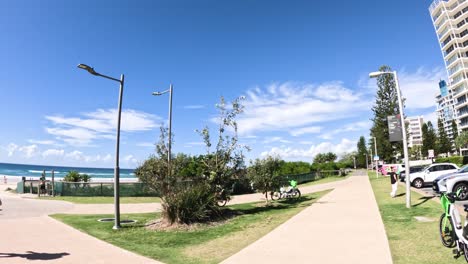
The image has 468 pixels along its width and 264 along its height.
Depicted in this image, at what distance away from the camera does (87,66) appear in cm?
1057

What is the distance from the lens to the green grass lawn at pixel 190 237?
291 inches

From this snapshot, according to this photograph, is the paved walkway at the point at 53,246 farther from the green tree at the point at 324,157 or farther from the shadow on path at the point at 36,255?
the green tree at the point at 324,157

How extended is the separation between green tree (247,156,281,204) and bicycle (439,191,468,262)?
10700 millimetres

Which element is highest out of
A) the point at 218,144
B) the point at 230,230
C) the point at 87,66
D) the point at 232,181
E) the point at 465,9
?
the point at 465,9

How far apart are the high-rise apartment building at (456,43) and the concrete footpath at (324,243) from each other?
81.0 m

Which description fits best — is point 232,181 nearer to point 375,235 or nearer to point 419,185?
point 375,235

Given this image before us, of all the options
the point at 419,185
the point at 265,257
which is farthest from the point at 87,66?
the point at 419,185

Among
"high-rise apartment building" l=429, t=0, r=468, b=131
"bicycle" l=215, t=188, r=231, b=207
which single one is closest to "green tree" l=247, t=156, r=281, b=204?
"bicycle" l=215, t=188, r=231, b=207

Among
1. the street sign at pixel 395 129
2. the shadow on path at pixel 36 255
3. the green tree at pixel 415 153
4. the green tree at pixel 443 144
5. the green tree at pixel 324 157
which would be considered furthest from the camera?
the green tree at pixel 324 157

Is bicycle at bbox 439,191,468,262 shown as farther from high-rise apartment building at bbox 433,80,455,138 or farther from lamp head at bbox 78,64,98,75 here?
high-rise apartment building at bbox 433,80,455,138

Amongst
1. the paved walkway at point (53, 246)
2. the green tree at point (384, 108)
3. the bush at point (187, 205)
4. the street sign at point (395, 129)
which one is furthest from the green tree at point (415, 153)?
the paved walkway at point (53, 246)

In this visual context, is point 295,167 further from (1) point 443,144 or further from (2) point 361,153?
(2) point 361,153

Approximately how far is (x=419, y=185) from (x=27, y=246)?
22021 mm

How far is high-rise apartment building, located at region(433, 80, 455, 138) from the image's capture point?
128625 mm
